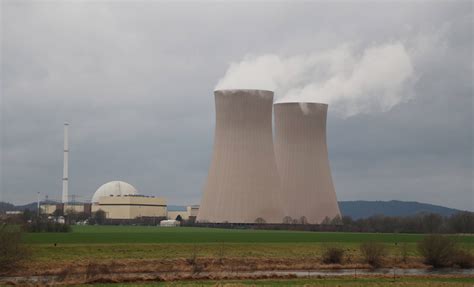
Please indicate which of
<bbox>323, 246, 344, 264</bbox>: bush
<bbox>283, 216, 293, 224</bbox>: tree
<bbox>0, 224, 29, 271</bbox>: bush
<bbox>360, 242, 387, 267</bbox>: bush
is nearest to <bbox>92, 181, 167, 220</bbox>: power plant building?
<bbox>283, 216, 293, 224</bbox>: tree

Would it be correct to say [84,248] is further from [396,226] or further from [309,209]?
[396,226]

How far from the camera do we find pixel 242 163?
42438mm

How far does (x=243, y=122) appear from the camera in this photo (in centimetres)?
4144

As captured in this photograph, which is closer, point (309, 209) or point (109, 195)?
point (309, 209)

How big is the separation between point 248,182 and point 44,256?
18355 mm

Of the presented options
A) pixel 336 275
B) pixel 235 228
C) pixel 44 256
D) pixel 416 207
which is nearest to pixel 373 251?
pixel 336 275

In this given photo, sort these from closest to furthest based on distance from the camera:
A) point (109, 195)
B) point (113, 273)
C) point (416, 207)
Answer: point (113, 273) → point (109, 195) → point (416, 207)

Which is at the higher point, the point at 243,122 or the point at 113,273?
the point at 243,122

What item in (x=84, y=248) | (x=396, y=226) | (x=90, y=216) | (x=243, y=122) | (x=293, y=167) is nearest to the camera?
(x=84, y=248)

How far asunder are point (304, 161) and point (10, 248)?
25.8 meters

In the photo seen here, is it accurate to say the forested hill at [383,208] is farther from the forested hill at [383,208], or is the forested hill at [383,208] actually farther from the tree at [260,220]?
the tree at [260,220]

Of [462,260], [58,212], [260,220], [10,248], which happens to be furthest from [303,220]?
[58,212]

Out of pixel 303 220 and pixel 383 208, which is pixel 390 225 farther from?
pixel 383 208

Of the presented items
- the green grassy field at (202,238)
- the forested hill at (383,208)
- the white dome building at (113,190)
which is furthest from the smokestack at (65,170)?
the forested hill at (383,208)
